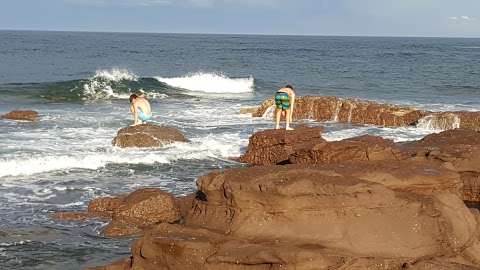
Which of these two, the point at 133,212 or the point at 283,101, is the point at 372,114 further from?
the point at 133,212

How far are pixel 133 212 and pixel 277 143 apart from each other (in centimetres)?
484

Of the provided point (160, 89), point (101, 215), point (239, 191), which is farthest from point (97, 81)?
point (239, 191)

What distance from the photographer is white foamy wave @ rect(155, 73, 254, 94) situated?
37.4 m

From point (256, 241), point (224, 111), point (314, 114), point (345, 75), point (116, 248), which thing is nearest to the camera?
point (256, 241)

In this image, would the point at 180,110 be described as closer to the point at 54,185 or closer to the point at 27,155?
the point at 27,155

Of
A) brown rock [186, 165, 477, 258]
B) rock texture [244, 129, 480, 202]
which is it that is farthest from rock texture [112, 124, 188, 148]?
brown rock [186, 165, 477, 258]

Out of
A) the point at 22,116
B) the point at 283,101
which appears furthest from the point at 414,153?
the point at 22,116

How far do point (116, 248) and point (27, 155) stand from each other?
6980 mm

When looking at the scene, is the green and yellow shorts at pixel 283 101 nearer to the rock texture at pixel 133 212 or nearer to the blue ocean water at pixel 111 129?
the blue ocean water at pixel 111 129

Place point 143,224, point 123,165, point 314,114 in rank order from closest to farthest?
point 143,224 < point 123,165 < point 314,114

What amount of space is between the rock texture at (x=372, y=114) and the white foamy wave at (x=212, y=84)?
14145 mm

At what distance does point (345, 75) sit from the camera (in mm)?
44469

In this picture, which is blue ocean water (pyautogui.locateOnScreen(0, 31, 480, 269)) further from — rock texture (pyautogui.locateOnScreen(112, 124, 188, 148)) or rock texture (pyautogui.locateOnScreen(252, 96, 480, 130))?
rock texture (pyautogui.locateOnScreen(252, 96, 480, 130))

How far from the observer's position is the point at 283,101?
49.4 ft
